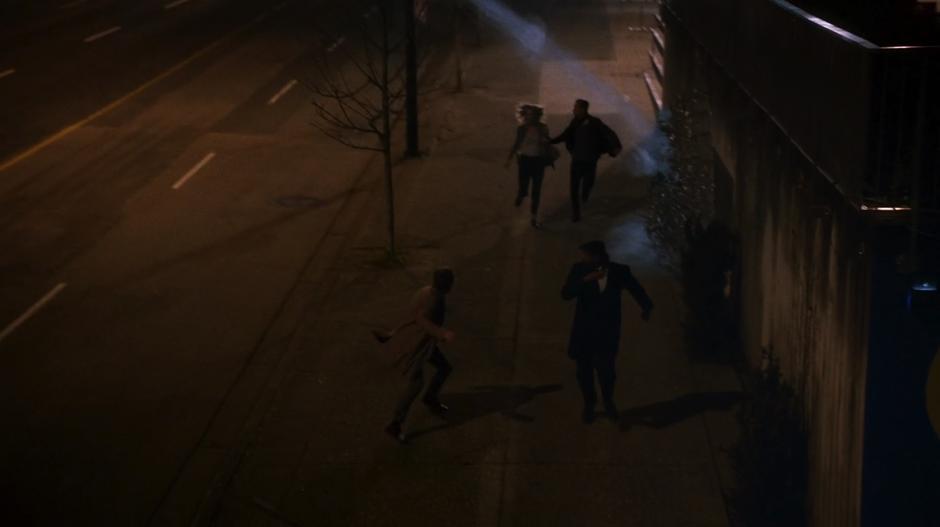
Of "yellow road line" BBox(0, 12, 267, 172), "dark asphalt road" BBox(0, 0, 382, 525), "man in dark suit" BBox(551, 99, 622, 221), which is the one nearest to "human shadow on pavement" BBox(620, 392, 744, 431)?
"dark asphalt road" BBox(0, 0, 382, 525)

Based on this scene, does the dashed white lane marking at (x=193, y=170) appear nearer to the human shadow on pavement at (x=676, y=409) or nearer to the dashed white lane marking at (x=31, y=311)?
the dashed white lane marking at (x=31, y=311)

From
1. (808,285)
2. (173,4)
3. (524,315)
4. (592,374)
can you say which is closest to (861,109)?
(808,285)

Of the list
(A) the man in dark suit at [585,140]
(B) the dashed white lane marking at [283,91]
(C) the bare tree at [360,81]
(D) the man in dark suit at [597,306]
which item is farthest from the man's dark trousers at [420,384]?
(B) the dashed white lane marking at [283,91]

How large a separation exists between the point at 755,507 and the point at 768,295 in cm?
230

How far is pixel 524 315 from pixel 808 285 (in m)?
5.19

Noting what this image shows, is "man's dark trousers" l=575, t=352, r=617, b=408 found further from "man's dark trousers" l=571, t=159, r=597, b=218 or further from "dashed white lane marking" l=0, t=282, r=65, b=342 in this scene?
"man's dark trousers" l=571, t=159, r=597, b=218

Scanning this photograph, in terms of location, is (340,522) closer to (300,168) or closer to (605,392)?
(605,392)

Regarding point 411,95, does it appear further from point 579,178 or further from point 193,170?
point 579,178

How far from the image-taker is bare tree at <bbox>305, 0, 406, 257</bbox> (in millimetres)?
17822

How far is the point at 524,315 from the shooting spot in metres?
13.7

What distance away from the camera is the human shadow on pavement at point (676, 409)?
10867mm

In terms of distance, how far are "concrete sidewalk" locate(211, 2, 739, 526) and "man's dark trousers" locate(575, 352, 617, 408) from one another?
249 mm

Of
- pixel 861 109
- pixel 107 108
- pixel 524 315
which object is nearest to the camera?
pixel 861 109

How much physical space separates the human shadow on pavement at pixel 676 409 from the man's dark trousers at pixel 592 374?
0.29 metres
